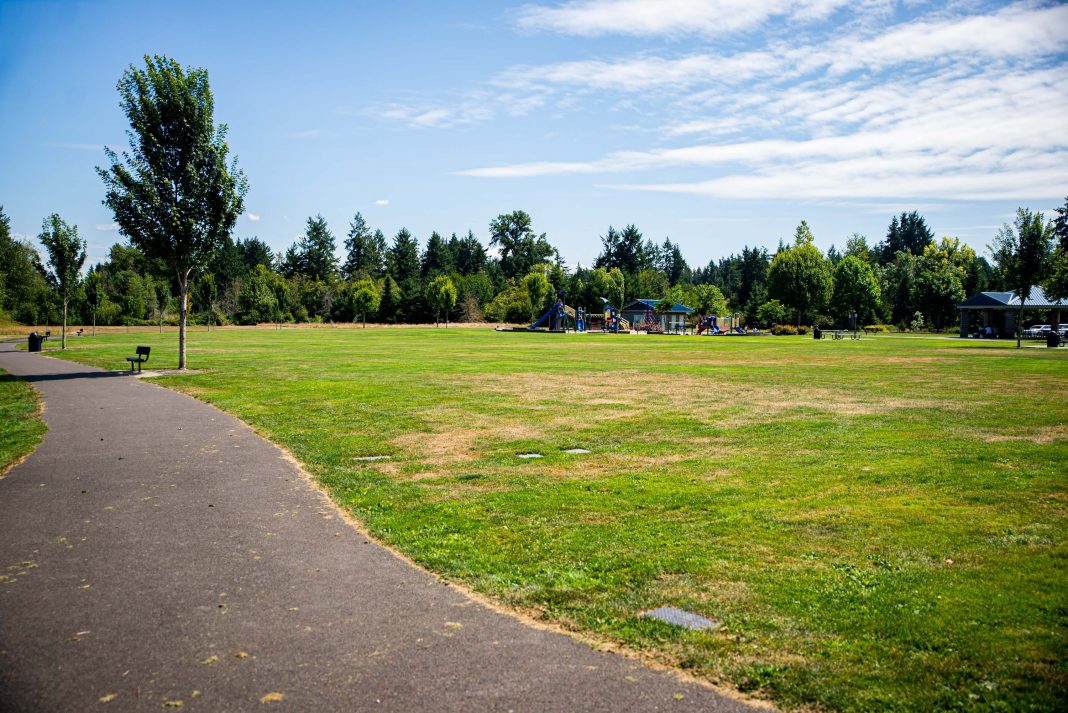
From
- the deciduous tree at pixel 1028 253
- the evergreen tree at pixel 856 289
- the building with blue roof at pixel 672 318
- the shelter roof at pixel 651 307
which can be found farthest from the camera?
the shelter roof at pixel 651 307

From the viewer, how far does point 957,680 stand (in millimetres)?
4598

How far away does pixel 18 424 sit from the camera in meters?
14.8

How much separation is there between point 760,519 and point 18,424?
15.3 m

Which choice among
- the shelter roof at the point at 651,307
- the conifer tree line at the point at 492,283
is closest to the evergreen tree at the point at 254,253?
the conifer tree line at the point at 492,283

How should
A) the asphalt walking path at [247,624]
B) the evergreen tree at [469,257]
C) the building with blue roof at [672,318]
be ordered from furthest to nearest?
the evergreen tree at [469,257]
the building with blue roof at [672,318]
the asphalt walking path at [247,624]

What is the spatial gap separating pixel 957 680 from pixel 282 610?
5.10 meters

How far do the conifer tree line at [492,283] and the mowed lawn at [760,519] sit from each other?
149 ft

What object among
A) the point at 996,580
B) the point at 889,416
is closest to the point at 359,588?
the point at 996,580

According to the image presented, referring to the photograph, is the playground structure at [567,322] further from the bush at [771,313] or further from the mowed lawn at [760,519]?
the mowed lawn at [760,519]

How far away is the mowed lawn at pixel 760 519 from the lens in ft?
16.4

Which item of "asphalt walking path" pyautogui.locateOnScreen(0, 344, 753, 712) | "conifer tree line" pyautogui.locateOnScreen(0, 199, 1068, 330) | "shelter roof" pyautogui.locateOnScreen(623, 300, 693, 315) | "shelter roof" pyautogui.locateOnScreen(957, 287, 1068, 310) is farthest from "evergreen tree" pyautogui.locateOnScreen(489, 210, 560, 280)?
"asphalt walking path" pyautogui.locateOnScreen(0, 344, 753, 712)

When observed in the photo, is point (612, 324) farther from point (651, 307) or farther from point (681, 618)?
point (681, 618)

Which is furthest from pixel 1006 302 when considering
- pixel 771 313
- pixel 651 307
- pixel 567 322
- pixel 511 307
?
pixel 511 307

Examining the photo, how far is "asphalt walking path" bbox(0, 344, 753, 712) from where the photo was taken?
14.9ft
